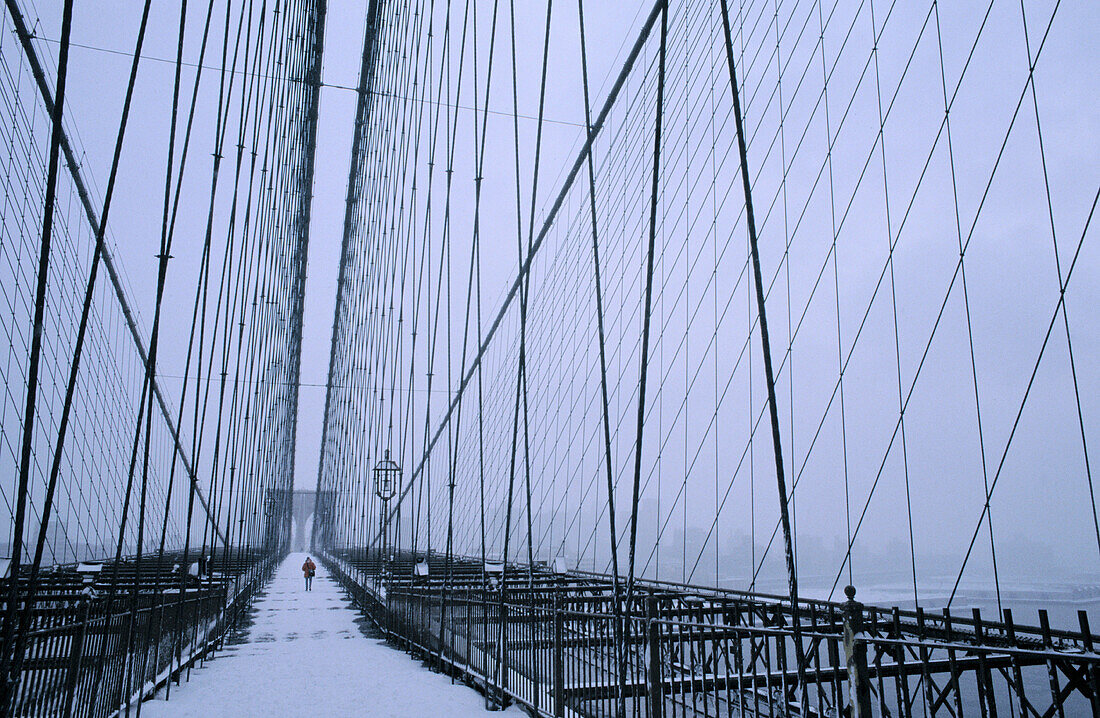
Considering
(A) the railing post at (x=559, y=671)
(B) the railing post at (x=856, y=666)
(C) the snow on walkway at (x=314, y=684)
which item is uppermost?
(B) the railing post at (x=856, y=666)

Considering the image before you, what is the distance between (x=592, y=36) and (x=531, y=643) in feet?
68.8

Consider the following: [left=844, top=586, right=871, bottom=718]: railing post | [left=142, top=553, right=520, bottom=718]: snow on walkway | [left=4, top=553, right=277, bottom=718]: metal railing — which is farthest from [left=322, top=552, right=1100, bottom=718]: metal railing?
[left=4, top=553, right=277, bottom=718]: metal railing

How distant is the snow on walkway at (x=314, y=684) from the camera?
16.1 ft

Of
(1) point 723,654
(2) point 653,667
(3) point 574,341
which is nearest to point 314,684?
(1) point 723,654

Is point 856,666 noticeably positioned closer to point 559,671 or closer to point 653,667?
point 653,667

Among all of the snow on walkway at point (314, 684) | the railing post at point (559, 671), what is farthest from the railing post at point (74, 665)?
the railing post at point (559, 671)

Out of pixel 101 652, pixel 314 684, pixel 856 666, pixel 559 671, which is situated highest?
pixel 856 666

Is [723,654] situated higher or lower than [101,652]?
lower

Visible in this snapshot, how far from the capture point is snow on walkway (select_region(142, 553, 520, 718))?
4.90 m

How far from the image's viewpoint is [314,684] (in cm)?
581

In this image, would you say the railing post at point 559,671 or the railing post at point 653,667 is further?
the railing post at point 559,671

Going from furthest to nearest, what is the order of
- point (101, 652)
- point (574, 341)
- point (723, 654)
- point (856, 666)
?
1. point (574, 341)
2. point (723, 654)
3. point (101, 652)
4. point (856, 666)

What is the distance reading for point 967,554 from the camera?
4.84 meters

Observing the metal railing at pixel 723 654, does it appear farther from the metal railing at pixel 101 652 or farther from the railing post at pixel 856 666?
the metal railing at pixel 101 652
